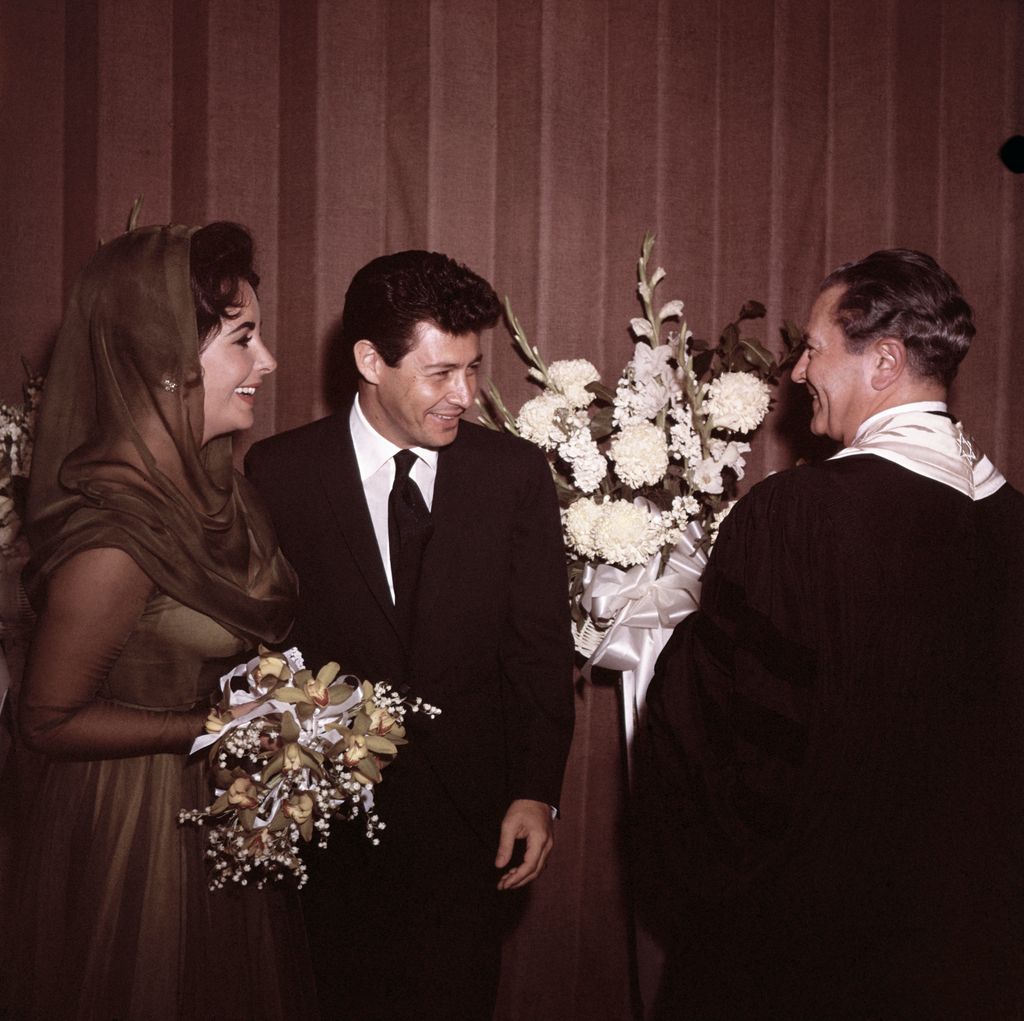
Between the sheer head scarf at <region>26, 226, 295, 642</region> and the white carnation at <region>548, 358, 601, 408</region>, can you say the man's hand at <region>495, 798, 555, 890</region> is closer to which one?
the sheer head scarf at <region>26, 226, 295, 642</region>

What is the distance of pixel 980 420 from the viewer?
287 centimetres

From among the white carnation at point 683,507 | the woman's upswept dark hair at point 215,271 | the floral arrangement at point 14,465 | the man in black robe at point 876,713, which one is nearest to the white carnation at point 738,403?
the white carnation at point 683,507

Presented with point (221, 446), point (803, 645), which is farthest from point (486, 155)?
point (803, 645)

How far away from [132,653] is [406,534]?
63cm

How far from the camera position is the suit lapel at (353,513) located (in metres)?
1.88

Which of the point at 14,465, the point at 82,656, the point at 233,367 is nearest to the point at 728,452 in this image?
the point at 233,367

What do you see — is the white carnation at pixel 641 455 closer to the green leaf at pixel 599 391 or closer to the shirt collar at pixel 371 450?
the green leaf at pixel 599 391

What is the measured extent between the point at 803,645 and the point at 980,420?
1.72 m

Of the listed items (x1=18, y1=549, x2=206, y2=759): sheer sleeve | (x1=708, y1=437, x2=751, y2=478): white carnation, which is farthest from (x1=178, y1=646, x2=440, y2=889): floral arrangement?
(x1=708, y1=437, x2=751, y2=478): white carnation

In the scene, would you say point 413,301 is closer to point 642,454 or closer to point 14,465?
point 642,454

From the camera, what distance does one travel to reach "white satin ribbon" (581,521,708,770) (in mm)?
2076

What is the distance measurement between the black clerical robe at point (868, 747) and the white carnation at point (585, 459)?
0.40 m

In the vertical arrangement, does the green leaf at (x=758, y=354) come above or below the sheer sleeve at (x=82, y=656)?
above

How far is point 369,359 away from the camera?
196 cm
